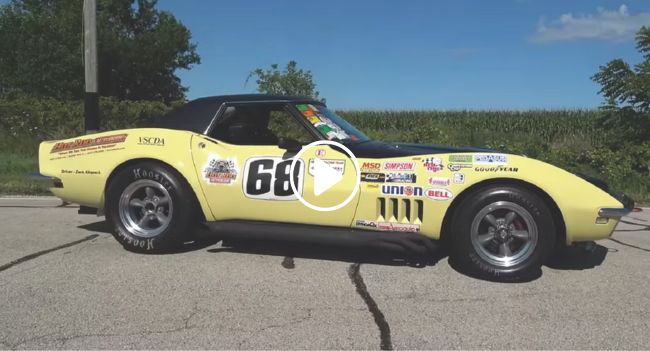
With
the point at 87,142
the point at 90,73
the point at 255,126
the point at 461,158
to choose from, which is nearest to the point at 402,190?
the point at 461,158

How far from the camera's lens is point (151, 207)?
4883mm

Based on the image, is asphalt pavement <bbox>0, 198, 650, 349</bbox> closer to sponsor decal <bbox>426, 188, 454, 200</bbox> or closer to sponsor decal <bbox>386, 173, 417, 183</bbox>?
sponsor decal <bbox>426, 188, 454, 200</bbox>

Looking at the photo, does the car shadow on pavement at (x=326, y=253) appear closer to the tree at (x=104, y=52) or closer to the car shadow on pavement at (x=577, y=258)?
the car shadow on pavement at (x=577, y=258)

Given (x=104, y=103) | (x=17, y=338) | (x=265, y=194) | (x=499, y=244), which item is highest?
(x=104, y=103)

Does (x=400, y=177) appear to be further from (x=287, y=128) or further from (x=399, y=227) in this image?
(x=287, y=128)

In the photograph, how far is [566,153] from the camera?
11.3 meters

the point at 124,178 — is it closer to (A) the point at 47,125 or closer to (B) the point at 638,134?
(B) the point at 638,134

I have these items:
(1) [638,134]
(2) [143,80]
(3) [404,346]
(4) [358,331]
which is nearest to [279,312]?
(4) [358,331]

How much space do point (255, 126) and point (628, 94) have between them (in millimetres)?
10896

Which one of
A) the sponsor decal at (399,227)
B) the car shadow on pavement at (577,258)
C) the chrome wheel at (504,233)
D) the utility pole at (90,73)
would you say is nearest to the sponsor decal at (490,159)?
the chrome wheel at (504,233)

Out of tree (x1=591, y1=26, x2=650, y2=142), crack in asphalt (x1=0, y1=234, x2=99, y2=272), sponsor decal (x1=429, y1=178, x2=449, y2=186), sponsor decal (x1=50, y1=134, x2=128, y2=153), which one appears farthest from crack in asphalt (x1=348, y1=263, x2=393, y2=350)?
tree (x1=591, y1=26, x2=650, y2=142)

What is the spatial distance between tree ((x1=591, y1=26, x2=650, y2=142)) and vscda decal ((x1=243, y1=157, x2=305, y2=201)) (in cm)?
1085

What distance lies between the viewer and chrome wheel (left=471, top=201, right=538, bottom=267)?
407 centimetres

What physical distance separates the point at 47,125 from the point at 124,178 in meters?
12.8
